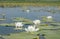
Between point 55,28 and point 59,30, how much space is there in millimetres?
140

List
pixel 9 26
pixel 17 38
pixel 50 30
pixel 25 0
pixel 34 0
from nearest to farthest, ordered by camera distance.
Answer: pixel 17 38 < pixel 50 30 < pixel 9 26 < pixel 25 0 < pixel 34 0

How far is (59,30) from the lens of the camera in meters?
3.78

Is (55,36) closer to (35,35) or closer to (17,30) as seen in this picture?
(35,35)

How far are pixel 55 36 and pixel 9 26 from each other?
1133 mm

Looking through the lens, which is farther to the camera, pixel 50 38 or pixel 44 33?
pixel 44 33

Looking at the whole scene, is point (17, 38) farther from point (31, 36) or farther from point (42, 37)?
point (42, 37)

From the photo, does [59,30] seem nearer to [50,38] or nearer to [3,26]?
[50,38]

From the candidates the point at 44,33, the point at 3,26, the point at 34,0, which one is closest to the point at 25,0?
Result: the point at 34,0

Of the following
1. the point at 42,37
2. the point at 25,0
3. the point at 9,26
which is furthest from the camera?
the point at 25,0

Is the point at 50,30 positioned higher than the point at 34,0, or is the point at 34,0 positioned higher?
the point at 34,0

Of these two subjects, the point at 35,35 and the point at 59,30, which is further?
the point at 59,30

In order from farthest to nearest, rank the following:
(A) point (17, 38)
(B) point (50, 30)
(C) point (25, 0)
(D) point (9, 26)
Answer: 1. (C) point (25, 0)
2. (D) point (9, 26)
3. (B) point (50, 30)
4. (A) point (17, 38)

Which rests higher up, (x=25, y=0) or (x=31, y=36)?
(x=25, y=0)

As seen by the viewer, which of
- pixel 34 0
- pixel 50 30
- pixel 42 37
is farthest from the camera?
pixel 34 0
